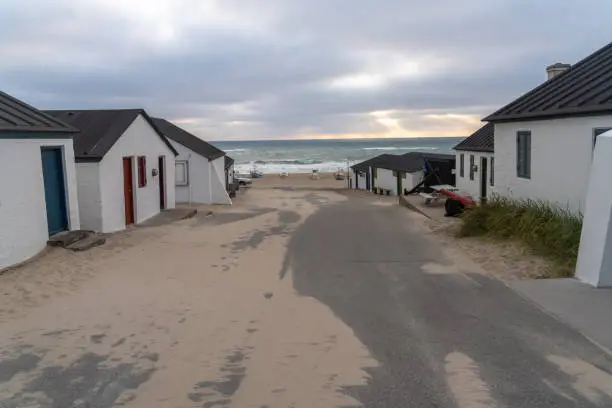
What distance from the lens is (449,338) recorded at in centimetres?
605

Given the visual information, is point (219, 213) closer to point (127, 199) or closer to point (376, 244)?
point (127, 199)

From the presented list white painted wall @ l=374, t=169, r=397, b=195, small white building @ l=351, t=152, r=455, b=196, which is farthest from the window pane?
white painted wall @ l=374, t=169, r=397, b=195

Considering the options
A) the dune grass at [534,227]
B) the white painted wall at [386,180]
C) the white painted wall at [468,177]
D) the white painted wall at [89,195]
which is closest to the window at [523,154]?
the dune grass at [534,227]

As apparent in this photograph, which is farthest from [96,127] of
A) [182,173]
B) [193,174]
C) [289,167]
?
[289,167]

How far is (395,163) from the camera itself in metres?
40.2

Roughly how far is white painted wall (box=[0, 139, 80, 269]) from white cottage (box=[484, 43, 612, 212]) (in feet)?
34.7

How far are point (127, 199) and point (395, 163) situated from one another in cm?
2631

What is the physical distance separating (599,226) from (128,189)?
1321 centimetres

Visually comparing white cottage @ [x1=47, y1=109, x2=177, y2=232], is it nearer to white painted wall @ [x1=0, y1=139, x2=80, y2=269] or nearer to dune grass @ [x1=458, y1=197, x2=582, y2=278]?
white painted wall @ [x1=0, y1=139, x2=80, y2=269]

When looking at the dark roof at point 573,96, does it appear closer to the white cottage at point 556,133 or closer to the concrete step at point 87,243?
the white cottage at point 556,133

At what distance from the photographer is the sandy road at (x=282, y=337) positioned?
4.71m

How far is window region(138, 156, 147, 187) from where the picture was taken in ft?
58.7

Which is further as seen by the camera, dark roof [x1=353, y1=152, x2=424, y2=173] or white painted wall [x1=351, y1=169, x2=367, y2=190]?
white painted wall [x1=351, y1=169, x2=367, y2=190]

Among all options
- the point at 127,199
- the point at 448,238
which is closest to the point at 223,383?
the point at 448,238
